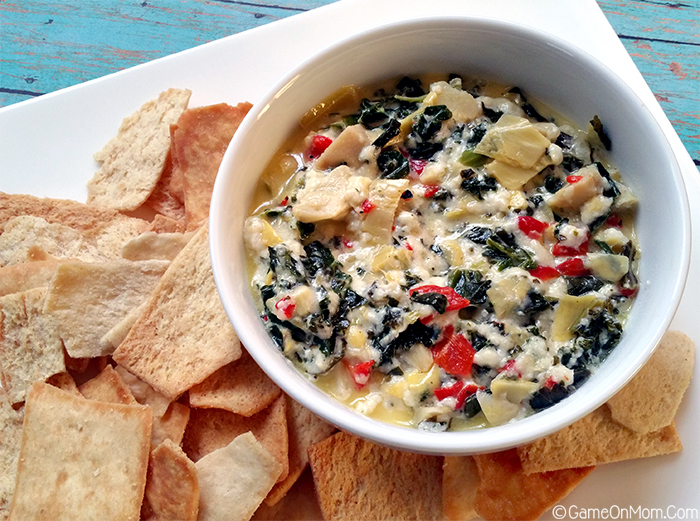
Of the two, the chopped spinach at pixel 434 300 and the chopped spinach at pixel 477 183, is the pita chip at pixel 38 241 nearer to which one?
the chopped spinach at pixel 434 300

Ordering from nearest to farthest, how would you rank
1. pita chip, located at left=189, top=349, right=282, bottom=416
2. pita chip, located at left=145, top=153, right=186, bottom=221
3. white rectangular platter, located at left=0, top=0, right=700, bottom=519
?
pita chip, located at left=189, top=349, right=282, bottom=416, pita chip, located at left=145, top=153, right=186, bottom=221, white rectangular platter, located at left=0, top=0, right=700, bottom=519

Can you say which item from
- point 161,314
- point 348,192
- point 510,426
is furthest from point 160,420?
point 510,426

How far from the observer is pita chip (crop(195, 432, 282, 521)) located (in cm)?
246

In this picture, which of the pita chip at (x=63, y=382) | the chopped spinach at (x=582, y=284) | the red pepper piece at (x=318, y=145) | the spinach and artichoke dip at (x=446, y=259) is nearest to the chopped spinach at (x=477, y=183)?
the spinach and artichoke dip at (x=446, y=259)

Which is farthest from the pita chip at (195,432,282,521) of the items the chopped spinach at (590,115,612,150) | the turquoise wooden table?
the turquoise wooden table

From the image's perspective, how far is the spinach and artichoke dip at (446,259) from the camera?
7.00ft

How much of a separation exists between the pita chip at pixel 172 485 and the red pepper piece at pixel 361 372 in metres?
0.79

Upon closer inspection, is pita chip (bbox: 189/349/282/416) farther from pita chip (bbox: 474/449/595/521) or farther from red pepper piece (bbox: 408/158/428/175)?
red pepper piece (bbox: 408/158/428/175)

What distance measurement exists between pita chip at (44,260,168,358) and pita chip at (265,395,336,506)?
0.81 m

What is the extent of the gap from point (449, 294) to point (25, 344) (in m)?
1.85

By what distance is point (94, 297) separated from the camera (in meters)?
2.74

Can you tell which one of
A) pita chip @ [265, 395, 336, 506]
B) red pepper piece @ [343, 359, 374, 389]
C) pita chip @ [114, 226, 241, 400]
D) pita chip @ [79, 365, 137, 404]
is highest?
red pepper piece @ [343, 359, 374, 389]

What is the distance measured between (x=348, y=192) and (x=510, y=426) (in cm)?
97

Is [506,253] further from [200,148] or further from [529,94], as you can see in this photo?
[200,148]
